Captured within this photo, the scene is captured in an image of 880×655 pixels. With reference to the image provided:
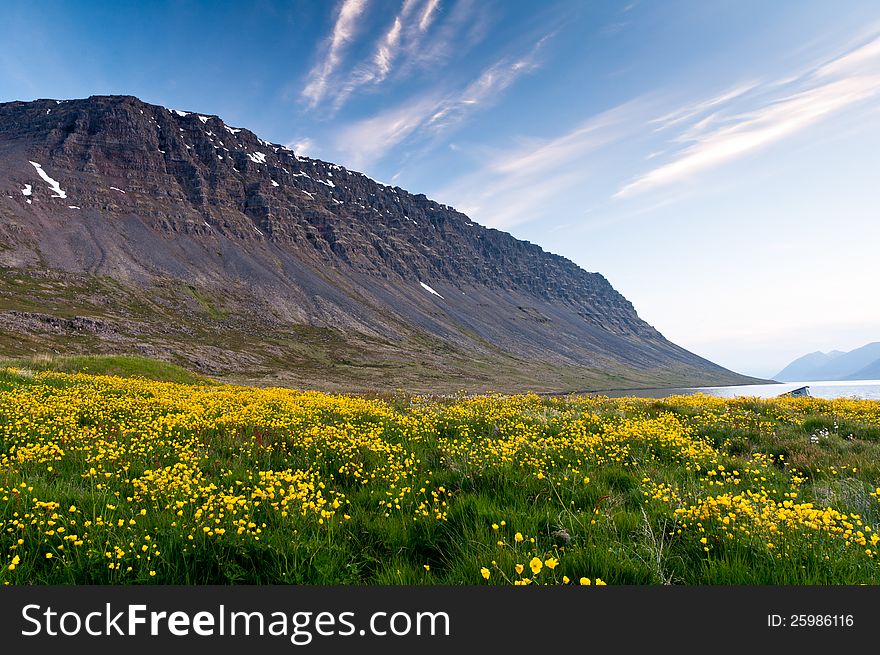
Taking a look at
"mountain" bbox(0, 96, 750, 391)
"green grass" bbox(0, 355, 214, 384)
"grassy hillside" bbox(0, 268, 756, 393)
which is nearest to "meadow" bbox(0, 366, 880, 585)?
"green grass" bbox(0, 355, 214, 384)

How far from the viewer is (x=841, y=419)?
461 inches

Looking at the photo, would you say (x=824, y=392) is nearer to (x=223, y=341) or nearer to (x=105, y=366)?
(x=105, y=366)

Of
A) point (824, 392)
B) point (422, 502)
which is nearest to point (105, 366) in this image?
point (422, 502)

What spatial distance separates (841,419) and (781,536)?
1123cm

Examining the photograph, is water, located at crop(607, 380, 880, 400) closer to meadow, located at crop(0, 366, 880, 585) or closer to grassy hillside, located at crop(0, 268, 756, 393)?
meadow, located at crop(0, 366, 880, 585)

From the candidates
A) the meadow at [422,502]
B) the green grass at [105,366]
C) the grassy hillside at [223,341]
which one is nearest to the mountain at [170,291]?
the grassy hillside at [223,341]

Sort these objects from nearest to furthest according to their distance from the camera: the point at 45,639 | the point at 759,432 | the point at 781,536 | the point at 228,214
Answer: the point at 45,639
the point at 781,536
the point at 759,432
the point at 228,214

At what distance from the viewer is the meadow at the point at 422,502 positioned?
3672 mm

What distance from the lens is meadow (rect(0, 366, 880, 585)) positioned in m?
3.67

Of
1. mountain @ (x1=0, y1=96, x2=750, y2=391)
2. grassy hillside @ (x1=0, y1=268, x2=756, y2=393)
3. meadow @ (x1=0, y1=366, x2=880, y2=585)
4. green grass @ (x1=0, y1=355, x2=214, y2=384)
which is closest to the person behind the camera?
meadow @ (x1=0, y1=366, x2=880, y2=585)

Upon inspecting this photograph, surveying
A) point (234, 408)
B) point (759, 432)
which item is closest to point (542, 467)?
point (759, 432)

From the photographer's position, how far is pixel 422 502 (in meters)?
5.43

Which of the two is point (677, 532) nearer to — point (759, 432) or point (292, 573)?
point (292, 573)

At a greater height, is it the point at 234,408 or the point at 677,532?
the point at 234,408
